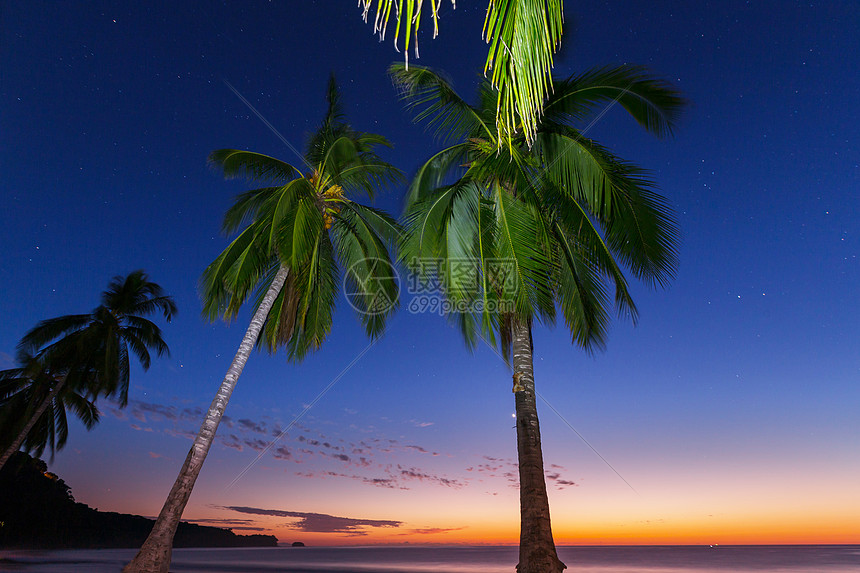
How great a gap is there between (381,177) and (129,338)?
13.1 metres

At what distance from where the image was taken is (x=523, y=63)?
6.68 feet

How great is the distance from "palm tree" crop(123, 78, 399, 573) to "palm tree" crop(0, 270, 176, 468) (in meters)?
9.09

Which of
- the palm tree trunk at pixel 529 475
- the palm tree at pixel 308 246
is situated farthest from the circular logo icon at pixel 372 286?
the palm tree trunk at pixel 529 475

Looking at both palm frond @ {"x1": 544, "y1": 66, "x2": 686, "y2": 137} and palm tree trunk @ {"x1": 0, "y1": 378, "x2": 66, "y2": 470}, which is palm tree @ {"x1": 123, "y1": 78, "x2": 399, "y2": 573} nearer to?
palm frond @ {"x1": 544, "y1": 66, "x2": 686, "y2": 137}

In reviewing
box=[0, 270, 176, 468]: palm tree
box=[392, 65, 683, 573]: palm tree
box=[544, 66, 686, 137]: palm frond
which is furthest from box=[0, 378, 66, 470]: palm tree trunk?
box=[544, 66, 686, 137]: palm frond

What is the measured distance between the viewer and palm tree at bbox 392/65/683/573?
7930 millimetres

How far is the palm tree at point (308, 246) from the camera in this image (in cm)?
1066

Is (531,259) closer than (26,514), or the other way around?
(531,259)

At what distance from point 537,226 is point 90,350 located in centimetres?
1781

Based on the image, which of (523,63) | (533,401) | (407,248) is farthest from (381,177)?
(523,63)

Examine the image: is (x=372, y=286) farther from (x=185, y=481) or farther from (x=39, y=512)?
(x=39, y=512)

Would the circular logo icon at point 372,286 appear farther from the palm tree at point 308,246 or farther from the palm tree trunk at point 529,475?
the palm tree trunk at point 529,475

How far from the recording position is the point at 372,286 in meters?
12.9

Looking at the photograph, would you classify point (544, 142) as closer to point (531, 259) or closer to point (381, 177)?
point (531, 259)
